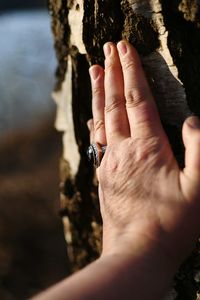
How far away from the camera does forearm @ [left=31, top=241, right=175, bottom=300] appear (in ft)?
4.00

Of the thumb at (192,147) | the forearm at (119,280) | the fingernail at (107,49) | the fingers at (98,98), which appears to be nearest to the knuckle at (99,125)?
the fingers at (98,98)

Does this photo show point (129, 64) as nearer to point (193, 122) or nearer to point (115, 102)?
point (115, 102)

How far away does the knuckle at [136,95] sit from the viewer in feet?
4.85

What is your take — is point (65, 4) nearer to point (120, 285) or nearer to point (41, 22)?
point (120, 285)

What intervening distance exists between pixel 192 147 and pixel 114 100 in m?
0.32

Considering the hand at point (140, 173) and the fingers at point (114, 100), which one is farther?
the fingers at point (114, 100)

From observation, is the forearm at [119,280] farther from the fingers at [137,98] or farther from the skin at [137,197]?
the fingers at [137,98]

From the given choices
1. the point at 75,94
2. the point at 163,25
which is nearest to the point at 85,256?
the point at 75,94

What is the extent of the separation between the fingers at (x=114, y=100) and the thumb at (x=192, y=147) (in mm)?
195

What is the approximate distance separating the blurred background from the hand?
9.90 ft

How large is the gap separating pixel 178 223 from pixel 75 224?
1.04m

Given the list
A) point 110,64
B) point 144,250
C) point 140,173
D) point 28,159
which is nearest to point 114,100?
point 110,64

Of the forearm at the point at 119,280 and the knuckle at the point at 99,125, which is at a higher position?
the knuckle at the point at 99,125

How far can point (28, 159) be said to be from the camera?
22.0 feet
